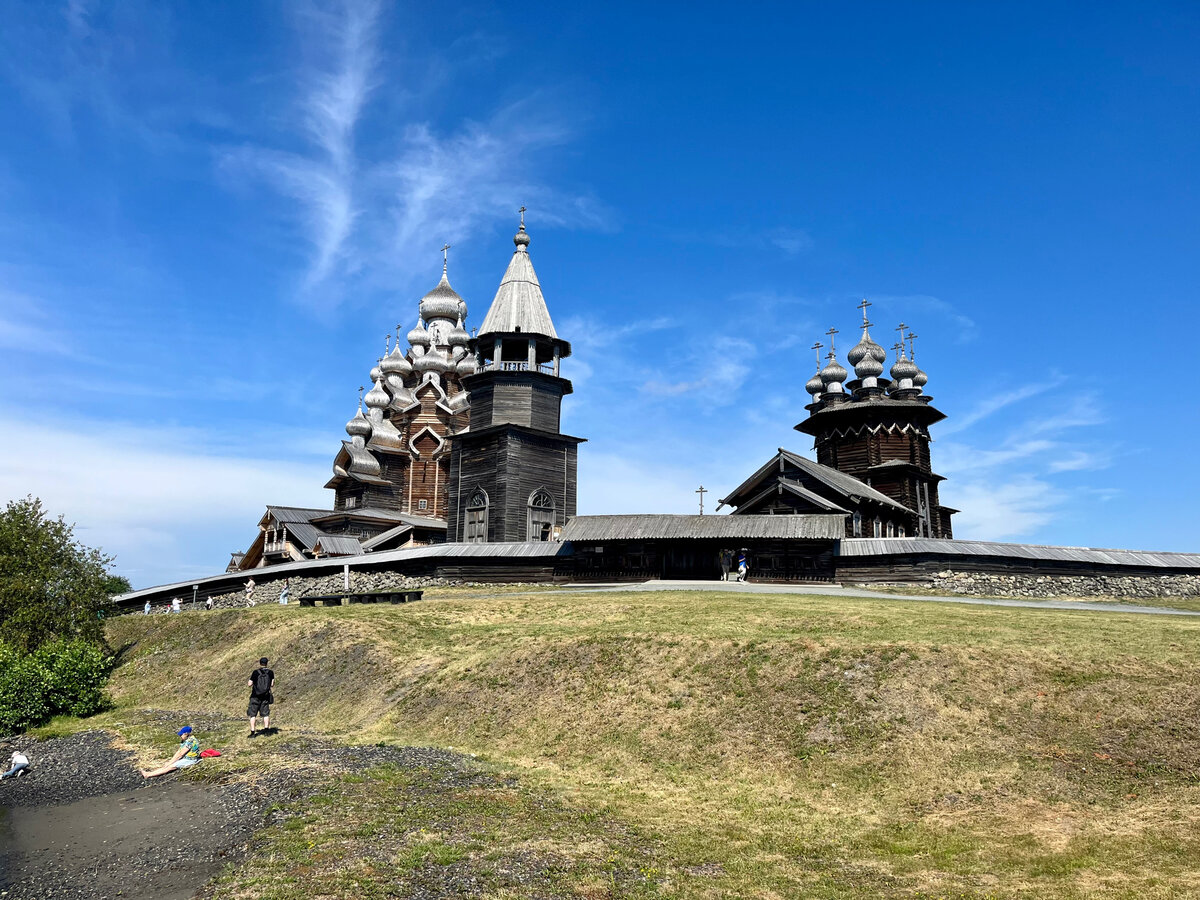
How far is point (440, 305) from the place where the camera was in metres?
63.4

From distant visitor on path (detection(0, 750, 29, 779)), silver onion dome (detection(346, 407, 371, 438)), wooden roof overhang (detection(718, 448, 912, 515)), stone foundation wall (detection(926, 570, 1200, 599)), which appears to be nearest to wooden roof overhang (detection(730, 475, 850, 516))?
wooden roof overhang (detection(718, 448, 912, 515))

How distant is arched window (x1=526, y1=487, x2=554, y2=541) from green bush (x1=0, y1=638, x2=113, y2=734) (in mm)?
20802

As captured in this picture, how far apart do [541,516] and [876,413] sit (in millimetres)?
22746

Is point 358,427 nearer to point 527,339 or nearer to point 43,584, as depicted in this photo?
point 527,339

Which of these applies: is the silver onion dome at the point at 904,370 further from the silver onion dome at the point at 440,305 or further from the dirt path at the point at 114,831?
the dirt path at the point at 114,831

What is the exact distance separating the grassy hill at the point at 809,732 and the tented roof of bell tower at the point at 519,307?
22.3 metres

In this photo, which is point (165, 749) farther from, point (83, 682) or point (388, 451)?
point (388, 451)

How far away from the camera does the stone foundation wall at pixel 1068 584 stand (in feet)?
103

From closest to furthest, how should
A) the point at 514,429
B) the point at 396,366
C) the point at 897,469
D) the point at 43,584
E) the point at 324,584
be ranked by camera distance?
the point at 43,584 < the point at 324,584 < the point at 514,429 < the point at 897,469 < the point at 396,366

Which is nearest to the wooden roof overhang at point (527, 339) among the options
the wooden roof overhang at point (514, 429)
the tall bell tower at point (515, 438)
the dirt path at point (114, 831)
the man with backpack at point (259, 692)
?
the tall bell tower at point (515, 438)

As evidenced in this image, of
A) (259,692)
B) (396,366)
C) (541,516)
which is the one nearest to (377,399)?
(396,366)

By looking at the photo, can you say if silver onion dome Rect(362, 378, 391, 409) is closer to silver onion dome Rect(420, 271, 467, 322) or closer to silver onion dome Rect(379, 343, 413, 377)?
silver onion dome Rect(379, 343, 413, 377)

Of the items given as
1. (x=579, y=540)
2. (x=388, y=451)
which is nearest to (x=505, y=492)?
(x=579, y=540)

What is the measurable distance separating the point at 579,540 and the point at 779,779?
2156 cm
